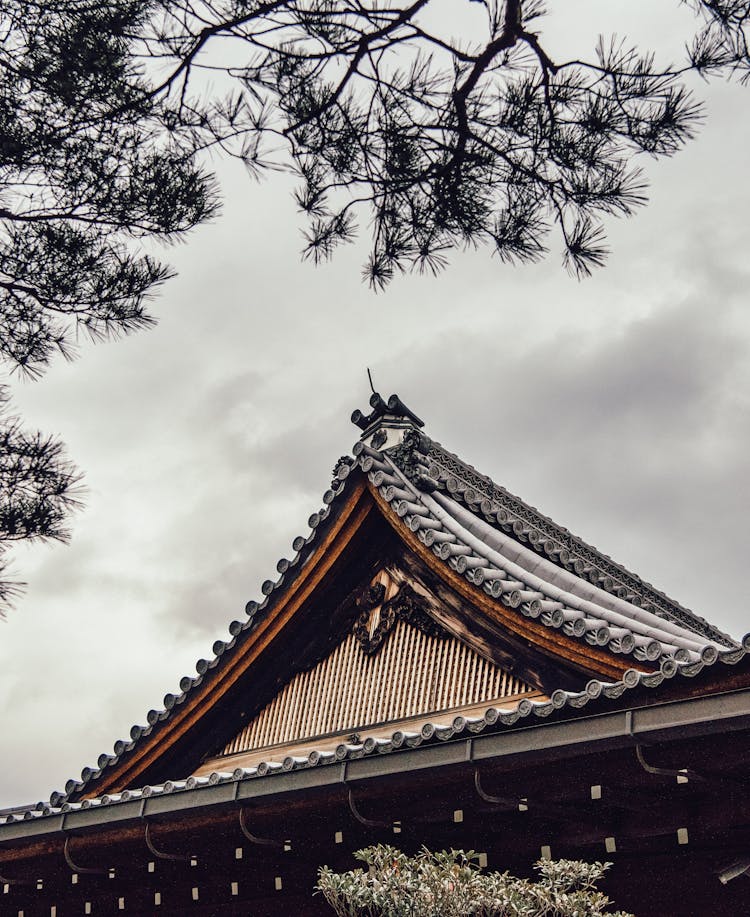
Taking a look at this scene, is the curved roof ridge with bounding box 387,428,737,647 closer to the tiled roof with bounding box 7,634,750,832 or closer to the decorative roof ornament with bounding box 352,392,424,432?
the decorative roof ornament with bounding box 352,392,424,432

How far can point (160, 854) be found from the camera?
27.3 ft

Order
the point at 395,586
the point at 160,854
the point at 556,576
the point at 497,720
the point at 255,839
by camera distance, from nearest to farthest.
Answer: the point at 497,720 < the point at 255,839 < the point at 160,854 < the point at 395,586 < the point at 556,576

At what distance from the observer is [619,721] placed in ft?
19.2

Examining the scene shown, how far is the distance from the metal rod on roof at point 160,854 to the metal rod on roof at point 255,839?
71 centimetres

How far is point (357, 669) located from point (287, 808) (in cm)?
235

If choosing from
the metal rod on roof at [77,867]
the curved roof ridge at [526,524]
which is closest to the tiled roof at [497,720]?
the metal rod on roof at [77,867]

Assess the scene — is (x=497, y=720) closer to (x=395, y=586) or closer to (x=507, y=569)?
(x=507, y=569)

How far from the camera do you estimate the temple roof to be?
8.02m

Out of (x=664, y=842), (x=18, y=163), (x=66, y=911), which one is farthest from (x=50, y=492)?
(x=66, y=911)

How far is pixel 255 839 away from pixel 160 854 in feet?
3.38

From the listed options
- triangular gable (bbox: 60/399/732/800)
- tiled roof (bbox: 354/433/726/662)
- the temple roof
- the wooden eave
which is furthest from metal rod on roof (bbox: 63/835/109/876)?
tiled roof (bbox: 354/433/726/662)

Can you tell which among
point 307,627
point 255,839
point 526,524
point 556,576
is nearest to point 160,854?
point 255,839

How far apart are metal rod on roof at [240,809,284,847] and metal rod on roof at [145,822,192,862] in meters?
0.71

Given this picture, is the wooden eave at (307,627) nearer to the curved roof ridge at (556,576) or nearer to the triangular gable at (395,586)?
the triangular gable at (395,586)
